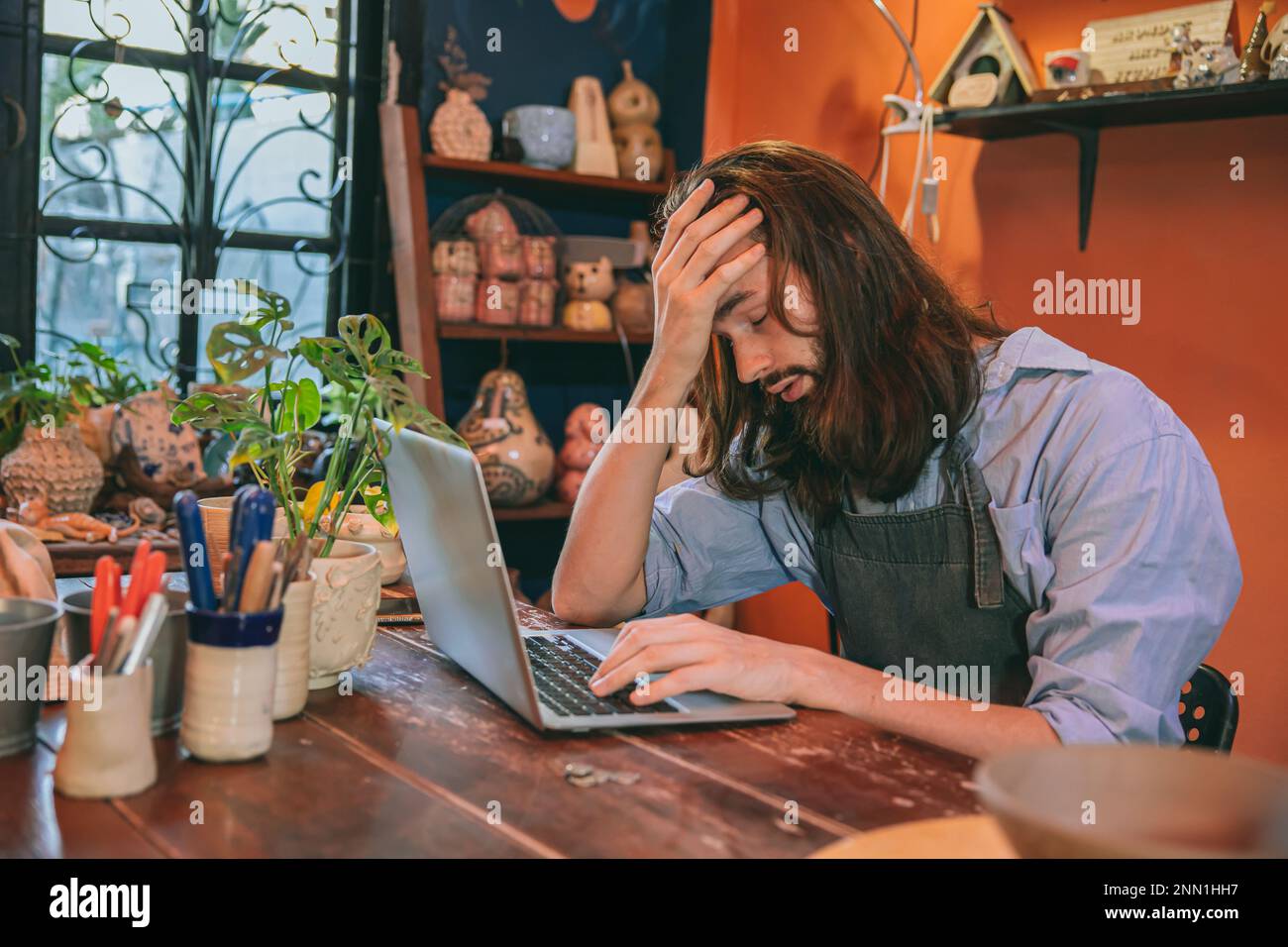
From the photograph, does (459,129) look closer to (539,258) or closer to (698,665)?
(539,258)

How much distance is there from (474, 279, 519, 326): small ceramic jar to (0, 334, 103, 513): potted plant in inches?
38.2

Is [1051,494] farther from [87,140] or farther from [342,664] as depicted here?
[87,140]

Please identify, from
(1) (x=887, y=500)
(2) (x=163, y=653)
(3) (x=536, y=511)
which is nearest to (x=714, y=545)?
(1) (x=887, y=500)

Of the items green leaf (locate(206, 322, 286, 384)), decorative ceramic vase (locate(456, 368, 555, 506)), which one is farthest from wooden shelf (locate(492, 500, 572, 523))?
green leaf (locate(206, 322, 286, 384))

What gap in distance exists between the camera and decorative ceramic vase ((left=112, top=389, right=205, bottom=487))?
97.3 inches

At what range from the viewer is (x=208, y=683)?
983 mm

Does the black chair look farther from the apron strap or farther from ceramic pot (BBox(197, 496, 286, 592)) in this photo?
ceramic pot (BBox(197, 496, 286, 592))

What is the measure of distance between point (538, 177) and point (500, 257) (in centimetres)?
23

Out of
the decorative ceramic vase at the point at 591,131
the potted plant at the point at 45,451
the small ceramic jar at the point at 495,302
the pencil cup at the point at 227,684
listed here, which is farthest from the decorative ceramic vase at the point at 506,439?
the pencil cup at the point at 227,684

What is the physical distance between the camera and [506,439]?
3025 mm

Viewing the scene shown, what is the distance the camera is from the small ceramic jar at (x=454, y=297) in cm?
299

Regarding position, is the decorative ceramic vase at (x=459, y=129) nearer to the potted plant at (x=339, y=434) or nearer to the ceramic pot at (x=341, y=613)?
the potted plant at (x=339, y=434)

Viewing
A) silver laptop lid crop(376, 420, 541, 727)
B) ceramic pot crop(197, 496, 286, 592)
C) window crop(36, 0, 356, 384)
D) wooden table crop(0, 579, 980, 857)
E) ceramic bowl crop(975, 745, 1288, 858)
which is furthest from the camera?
window crop(36, 0, 356, 384)

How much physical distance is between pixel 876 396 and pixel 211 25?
6.96 ft
